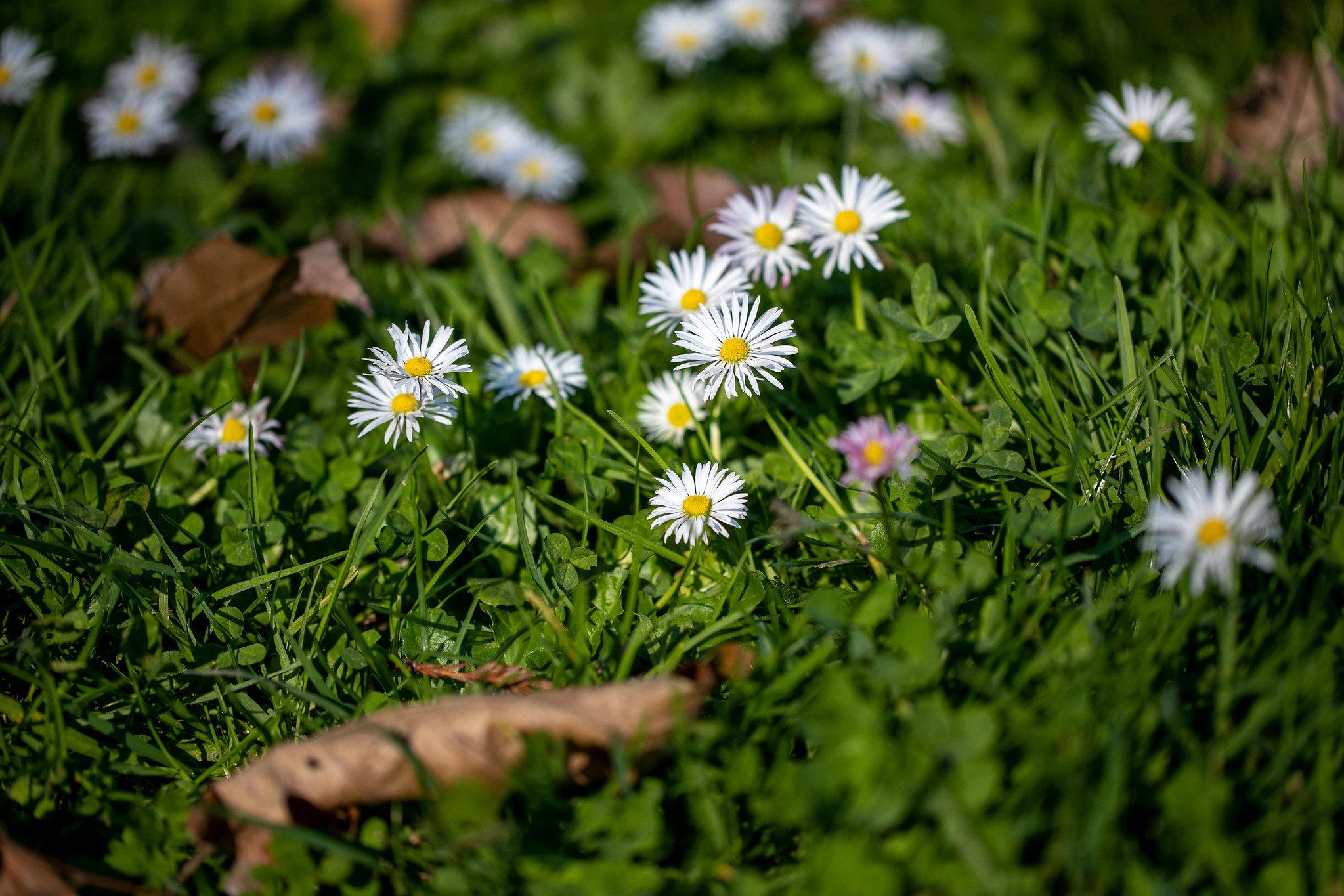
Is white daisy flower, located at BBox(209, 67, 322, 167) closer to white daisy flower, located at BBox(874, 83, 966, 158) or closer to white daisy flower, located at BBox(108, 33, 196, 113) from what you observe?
white daisy flower, located at BBox(108, 33, 196, 113)

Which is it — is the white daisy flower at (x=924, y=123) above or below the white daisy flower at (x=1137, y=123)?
above

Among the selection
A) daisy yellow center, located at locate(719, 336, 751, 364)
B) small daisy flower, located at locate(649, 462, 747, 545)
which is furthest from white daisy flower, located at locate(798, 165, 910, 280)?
small daisy flower, located at locate(649, 462, 747, 545)

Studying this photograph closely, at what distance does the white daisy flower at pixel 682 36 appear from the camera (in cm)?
336

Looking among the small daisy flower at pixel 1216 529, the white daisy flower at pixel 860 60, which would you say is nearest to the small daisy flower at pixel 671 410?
the small daisy flower at pixel 1216 529

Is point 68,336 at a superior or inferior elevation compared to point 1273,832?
superior

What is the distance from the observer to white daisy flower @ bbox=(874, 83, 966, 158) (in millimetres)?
3117

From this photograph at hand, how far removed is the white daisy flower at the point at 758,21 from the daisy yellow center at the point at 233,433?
2.32 metres

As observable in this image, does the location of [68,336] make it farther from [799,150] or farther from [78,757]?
[799,150]

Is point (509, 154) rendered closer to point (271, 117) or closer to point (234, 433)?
point (271, 117)

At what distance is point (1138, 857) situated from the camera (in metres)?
1.28

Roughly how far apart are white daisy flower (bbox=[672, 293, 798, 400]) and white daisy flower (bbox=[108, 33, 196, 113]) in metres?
2.35

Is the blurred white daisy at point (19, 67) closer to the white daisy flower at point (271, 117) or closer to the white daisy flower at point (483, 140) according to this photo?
the white daisy flower at point (271, 117)

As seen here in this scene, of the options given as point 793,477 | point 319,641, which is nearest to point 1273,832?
point 793,477

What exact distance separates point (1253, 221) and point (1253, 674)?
1.25m
